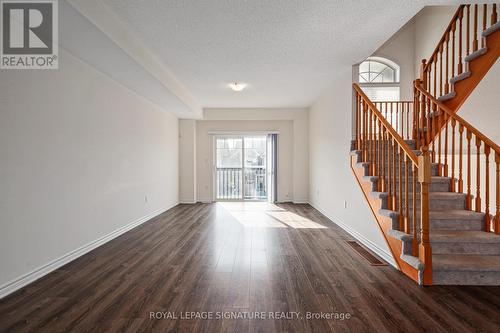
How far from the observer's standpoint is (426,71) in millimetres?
4074

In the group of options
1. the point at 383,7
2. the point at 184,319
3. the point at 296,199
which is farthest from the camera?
the point at 296,199

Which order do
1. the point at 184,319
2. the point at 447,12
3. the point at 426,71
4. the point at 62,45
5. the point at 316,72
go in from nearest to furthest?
the point at 184,319, the point at 62,45, the point at 426,71, the point at 316,72, the point at 447,12

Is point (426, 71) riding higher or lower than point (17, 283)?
higher

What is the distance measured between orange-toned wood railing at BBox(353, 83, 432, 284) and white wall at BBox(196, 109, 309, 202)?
11.2 feet

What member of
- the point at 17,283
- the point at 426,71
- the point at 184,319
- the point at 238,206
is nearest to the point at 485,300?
the point at 184,319

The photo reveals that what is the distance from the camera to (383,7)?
2602 millimetres

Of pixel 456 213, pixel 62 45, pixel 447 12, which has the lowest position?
pixel 456 213

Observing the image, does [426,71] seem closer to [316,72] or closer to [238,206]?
[316,72]

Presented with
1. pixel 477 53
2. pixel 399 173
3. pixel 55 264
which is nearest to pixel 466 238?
Result: pixel 399 173

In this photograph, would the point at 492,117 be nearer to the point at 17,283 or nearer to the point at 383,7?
the point at 383,7

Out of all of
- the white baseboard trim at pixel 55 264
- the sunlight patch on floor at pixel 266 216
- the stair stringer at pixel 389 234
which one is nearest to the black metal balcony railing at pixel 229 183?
the sunlight patch on floor at pixel 266 216

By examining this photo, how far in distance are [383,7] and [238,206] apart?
530 cm

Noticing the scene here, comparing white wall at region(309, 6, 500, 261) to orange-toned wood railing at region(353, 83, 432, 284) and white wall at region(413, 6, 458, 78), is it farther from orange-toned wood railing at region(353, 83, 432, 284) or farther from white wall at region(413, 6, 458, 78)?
orange-toned wood railing at region(353, 83, 432, 284)

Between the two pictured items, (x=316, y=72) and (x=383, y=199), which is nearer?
(x=383, y=199)
